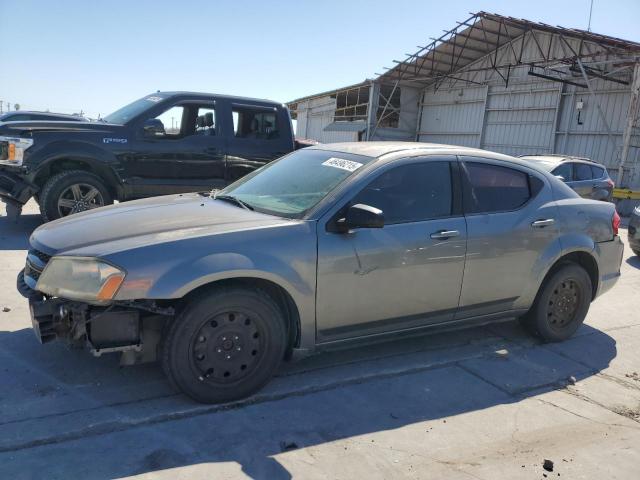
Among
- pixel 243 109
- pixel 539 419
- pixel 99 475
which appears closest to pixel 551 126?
pixel 243 109

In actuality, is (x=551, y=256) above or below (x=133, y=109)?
below

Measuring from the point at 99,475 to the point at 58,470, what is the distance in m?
0.21

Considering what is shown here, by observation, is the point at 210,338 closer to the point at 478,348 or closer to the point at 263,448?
the point at 263,448

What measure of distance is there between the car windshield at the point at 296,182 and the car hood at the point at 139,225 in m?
0.18

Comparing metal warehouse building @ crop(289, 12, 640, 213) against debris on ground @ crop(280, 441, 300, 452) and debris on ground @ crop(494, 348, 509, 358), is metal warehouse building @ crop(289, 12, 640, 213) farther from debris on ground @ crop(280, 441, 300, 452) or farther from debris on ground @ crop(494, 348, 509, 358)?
debris on ground @ crop(280, 441, 300, 452)

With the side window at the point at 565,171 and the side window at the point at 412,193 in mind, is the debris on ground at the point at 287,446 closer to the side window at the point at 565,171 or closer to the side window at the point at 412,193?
the side window at the point at 412,193

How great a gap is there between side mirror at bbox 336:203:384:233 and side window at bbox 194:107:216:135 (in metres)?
5.06

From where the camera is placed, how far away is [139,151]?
7.53m

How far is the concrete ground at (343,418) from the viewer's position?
280cm

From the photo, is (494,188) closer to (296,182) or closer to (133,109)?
(296,182)

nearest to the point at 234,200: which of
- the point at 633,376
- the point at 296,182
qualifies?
the point at 296,182

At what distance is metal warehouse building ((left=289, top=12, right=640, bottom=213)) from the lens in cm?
1841

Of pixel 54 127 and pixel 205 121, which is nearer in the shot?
pixel 54 127

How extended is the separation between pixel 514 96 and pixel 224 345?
74.9 feet
